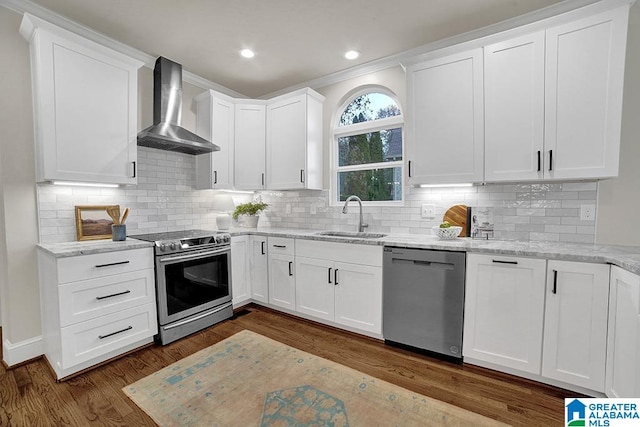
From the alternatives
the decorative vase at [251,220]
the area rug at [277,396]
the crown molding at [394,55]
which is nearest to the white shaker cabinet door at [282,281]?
the decorative vase at [251,220]

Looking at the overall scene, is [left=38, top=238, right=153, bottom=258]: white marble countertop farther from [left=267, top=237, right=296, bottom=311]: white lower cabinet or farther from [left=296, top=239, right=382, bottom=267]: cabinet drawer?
[left=296, top=239, right=382, bottom=267]: cabinet drawer

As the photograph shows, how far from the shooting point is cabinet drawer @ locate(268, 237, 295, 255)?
3019 mm

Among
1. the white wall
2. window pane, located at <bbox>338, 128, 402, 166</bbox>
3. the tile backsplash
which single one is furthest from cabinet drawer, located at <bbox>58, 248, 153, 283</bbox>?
the white wall

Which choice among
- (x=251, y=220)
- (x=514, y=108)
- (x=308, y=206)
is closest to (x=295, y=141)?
(x=308, y=206)

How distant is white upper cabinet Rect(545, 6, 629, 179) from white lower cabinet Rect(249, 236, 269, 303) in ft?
8.92

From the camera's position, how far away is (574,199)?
225 cm

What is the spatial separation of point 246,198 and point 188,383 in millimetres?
2562

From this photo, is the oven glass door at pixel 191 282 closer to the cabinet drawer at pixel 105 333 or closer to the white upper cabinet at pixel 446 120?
the cabinet drawer at pixel 105 333

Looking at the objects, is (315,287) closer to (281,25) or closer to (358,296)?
(358,296)

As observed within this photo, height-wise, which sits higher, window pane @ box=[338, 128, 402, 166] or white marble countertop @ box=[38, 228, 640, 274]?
window pane @ box=[338, 128, 402, 166]

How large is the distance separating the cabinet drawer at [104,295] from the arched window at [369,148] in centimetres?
220

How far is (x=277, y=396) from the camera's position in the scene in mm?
1830

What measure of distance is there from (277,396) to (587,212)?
2658mm

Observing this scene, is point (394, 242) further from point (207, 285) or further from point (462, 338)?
point (207, 285)
